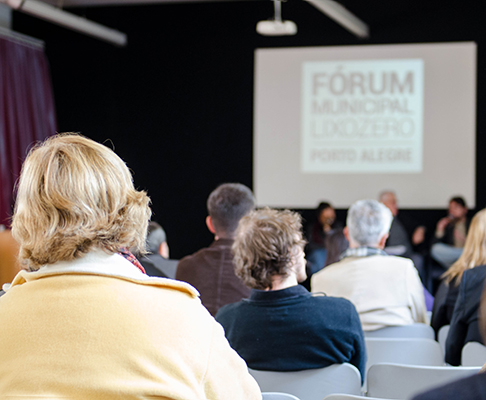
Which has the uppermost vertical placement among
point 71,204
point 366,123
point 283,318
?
point 366,123

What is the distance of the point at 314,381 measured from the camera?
6.24 ft

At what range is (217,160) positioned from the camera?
797cm

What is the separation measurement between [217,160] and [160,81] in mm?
1336

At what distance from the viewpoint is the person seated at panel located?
665cm

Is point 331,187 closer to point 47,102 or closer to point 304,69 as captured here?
point 304,69

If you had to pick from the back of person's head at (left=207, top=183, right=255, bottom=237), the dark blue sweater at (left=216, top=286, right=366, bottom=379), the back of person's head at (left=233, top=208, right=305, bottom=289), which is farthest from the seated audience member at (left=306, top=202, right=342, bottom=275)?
the dark blue sweater at (left=216, top=286, right=366, bottom=379)

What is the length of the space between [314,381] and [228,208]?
4.00 ft

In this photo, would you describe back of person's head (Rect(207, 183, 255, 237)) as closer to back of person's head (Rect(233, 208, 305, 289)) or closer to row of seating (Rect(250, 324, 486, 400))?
back of person's head (Rect(233, 208, 305, 289))

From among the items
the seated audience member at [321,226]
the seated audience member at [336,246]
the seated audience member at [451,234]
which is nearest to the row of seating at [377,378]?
the seated audience member at [336,246]

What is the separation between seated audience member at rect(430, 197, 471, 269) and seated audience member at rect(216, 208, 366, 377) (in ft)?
14.9

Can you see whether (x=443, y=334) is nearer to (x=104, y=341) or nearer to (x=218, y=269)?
(x=218, y=269)

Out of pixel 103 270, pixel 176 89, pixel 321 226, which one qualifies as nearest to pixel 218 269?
pixel 103 270

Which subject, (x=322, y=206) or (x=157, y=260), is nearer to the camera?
(x=157, y=260)

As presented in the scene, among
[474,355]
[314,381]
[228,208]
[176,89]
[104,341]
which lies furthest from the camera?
[176,89]
